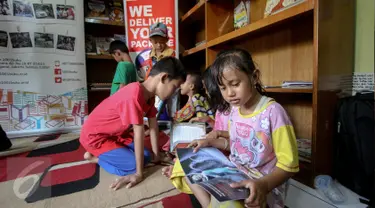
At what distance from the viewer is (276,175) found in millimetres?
464

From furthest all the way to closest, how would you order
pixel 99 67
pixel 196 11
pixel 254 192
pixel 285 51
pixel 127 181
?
pixel 99 67 < pixel 196 11 < pixel 285 51 < pixel 127 181 < pixel 254 192

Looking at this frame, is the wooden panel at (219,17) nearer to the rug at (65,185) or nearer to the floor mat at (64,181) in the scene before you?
the rug at (65,185)

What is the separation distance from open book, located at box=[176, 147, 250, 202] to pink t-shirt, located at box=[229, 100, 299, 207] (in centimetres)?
6

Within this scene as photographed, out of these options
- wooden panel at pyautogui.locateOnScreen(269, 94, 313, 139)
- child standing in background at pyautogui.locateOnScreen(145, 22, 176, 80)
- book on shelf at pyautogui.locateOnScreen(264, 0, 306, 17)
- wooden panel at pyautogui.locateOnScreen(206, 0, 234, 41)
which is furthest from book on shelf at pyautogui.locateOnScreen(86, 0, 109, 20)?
wooden panel at pyautogui.locateOnScreen(269, 94, 313, 139)

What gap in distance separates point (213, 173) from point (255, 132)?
16 cm

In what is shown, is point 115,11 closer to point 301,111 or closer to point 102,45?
point 102,45

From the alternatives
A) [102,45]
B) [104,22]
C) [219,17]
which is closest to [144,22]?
[104,22]

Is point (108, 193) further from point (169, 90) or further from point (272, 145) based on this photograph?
point (272, 145)

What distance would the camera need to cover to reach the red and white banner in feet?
5.62

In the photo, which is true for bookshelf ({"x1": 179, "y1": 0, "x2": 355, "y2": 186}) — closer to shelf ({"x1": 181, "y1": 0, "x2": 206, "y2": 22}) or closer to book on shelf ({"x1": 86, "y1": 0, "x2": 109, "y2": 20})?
shelf ({"x1": 181, "y1": 0, "x2": 206, "y2": 22})

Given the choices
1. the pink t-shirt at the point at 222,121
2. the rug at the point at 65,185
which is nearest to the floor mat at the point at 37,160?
the rug at the point at 65,185

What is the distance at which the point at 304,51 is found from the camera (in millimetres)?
1017

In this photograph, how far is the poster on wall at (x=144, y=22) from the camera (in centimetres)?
171

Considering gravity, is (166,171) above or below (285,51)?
below
